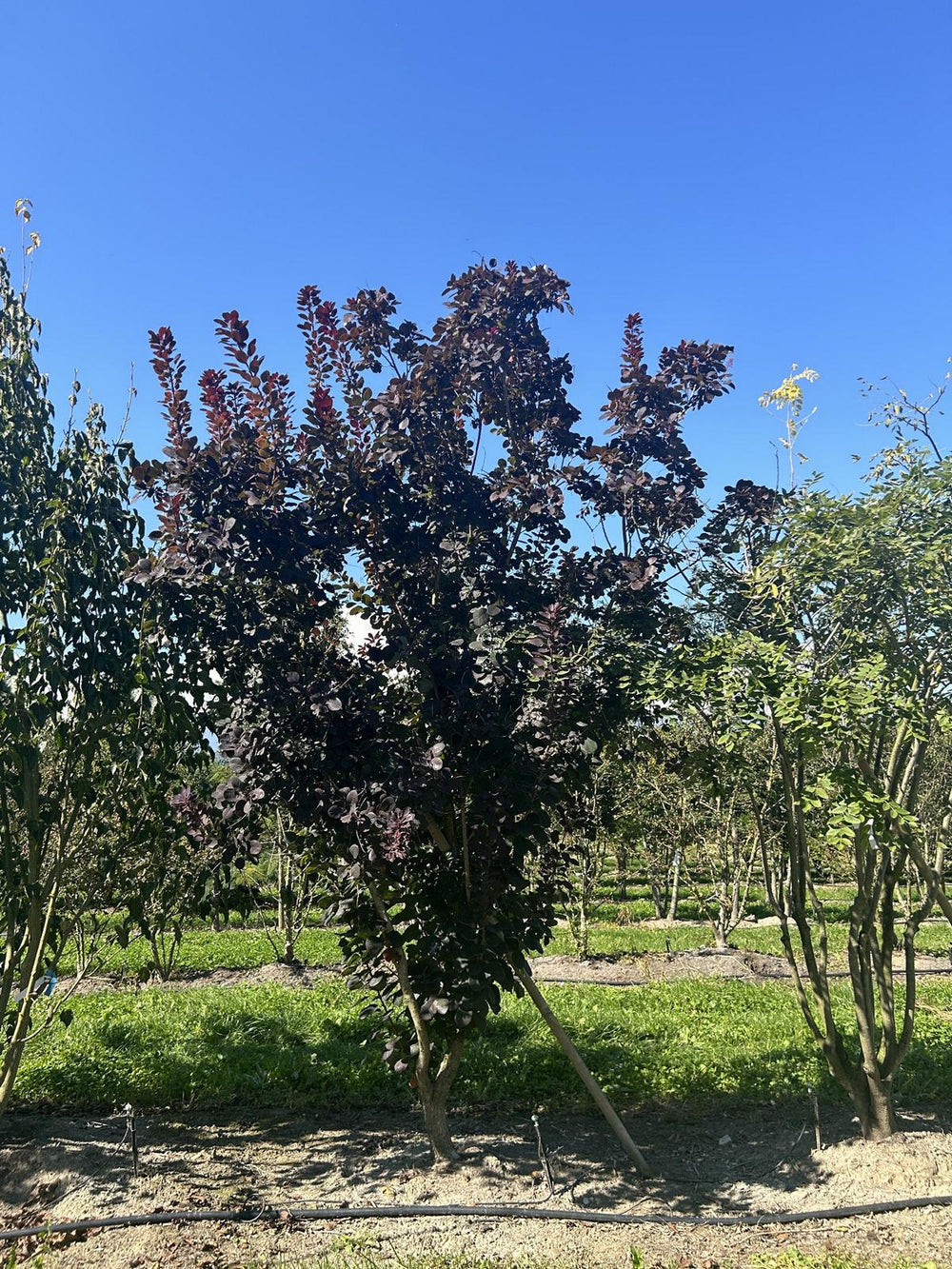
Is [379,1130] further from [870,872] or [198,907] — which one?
[870,872]

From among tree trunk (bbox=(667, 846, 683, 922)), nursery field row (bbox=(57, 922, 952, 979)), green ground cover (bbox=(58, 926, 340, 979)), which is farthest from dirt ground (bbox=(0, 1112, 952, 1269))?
tree trunk (bbox=(667, 846, 683, 922))

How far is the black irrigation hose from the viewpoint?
12.8ft

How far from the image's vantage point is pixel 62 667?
155 inches

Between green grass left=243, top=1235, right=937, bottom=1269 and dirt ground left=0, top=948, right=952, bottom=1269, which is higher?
green grass left=243, top=1235, right=937, bottom=1269

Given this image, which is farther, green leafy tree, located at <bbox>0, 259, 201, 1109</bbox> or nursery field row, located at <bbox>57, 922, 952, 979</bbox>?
nursery field row, located at <bbox>57, 922, 952, 979</bbox>

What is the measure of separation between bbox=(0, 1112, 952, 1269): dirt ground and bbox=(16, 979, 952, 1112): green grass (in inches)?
11.2

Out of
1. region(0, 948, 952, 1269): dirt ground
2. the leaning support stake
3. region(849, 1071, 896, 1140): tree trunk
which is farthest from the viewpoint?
region(849, 1071, 896, 1140): tree trunk

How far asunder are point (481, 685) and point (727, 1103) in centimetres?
364

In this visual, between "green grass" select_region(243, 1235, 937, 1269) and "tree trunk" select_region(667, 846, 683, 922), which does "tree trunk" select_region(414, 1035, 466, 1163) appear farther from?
"tree trunk" select_region(667, 846, 683, 922)

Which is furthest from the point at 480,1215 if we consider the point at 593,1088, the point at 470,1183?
the point at 593,1088

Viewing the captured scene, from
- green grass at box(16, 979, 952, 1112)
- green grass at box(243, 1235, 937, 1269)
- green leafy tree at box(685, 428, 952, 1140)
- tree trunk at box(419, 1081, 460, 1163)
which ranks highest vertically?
green leafy tree at box(685, 428, 952, 1140)

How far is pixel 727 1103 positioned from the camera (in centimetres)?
565

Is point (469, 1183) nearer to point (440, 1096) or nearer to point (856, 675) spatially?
point (440, 1096)

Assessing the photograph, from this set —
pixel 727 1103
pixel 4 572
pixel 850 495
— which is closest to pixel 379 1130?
pixel 727 1103
